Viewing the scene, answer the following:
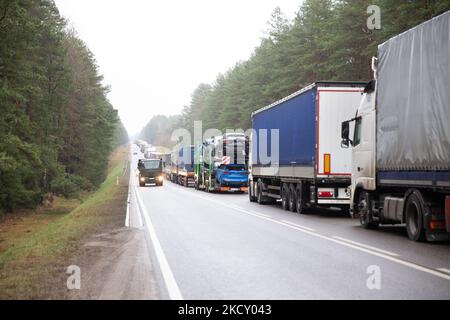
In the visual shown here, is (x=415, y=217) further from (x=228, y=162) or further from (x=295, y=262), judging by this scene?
(x=228, y=162)

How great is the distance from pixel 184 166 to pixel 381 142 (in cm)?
3990

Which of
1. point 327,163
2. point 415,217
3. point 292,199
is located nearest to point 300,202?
point 292,199

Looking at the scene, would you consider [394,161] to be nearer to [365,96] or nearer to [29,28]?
[365,96]

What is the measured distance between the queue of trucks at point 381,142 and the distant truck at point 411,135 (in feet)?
0.06

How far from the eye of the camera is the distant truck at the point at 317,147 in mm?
18828

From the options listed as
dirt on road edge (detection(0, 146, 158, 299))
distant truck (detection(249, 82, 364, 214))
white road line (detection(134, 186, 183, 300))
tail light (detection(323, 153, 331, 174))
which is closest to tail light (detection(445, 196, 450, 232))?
white road line (detection(134, 186, 183, 300))

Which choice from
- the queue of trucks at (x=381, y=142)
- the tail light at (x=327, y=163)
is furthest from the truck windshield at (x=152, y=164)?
the tail light at (x=327, y=163)

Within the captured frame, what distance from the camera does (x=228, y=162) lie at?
35031mm

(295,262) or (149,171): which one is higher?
(149,171)

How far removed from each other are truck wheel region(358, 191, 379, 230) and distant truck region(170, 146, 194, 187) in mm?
34785

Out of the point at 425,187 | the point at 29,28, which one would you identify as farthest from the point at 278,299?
the point at 29,28

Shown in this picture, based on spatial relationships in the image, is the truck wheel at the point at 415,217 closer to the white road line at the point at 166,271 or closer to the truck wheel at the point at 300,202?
the white road line at the point at 166,271

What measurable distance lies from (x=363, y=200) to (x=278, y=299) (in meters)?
8.99

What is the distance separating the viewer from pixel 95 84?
208 feet
